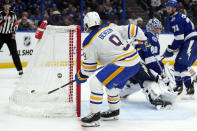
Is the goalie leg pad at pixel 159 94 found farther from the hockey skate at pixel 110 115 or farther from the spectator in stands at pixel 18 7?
the spectator in stands at pixel 18 7

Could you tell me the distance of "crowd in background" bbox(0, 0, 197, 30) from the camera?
7.18 meters

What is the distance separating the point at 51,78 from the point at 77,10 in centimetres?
444

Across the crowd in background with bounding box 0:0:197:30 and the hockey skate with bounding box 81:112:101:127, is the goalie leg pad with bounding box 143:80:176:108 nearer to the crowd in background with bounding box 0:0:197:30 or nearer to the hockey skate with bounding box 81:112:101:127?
the hockey skate with bounding box 81:112:101:127

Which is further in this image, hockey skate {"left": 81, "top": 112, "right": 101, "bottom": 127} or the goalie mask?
the goalie mask

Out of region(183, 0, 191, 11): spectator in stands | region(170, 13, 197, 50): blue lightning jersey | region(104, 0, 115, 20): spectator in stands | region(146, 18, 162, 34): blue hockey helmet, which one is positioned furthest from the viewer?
region(183, 0, 191, 11): spectator in stands

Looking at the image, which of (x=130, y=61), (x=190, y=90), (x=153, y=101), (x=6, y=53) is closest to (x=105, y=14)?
(x=6, y=53)

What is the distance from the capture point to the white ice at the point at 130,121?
3.01 metres

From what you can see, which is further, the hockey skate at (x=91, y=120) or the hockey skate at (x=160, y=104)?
the hockey skate at (x=160, y=104)

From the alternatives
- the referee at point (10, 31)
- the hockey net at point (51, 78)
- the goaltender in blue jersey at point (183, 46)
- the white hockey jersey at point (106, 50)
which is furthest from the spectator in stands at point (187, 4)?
the white hockey jersey at point (106, 50)

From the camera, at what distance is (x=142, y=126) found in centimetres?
310

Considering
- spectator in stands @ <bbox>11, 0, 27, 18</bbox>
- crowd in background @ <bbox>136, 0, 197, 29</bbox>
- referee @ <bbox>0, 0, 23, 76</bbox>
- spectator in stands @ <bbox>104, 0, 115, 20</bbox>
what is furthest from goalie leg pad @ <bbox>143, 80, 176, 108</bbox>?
crowd in background @ <bbox>136, 0, 197, 29</bbox>

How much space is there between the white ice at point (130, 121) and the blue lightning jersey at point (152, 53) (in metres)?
0.46

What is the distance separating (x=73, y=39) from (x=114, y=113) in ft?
2.67

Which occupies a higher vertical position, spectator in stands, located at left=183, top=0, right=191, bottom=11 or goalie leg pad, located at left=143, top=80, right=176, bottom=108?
spectator in stands, located at left=183, top=0, right=191, bottom=11
